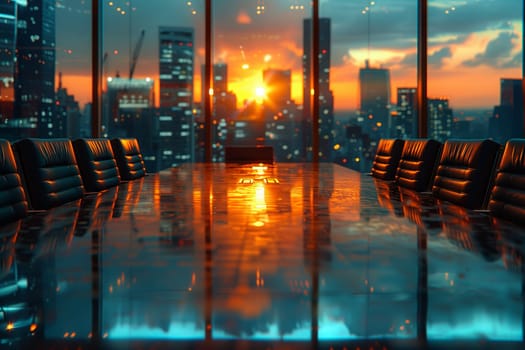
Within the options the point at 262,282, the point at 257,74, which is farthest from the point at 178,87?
the point at 262,282

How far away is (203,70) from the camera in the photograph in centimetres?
779

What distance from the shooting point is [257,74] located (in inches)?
311

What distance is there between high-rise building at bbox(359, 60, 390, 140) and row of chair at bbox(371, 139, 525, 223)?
12.1 feet

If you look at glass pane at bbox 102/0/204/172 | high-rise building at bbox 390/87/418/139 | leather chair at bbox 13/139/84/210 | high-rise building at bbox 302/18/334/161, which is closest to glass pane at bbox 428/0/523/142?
high-rise building at bbox 390/87/418/139

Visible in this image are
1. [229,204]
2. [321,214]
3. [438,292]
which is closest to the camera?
[438,292]

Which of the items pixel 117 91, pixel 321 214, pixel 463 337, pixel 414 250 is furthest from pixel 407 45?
pixel 463 337

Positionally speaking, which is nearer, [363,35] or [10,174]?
[10,174]

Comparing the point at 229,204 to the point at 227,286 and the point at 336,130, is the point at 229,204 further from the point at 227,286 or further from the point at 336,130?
the point at 336,130

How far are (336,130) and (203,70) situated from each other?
231cm

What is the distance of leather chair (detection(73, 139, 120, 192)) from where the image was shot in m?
3.46

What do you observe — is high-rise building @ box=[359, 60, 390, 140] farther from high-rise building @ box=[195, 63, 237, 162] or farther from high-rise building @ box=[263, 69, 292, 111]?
high-rise building @ box=[195, 63, 237, 162]

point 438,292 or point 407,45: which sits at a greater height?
point 407,45

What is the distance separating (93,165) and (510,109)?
21.7 feet

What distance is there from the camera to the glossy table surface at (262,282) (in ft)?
2.41
